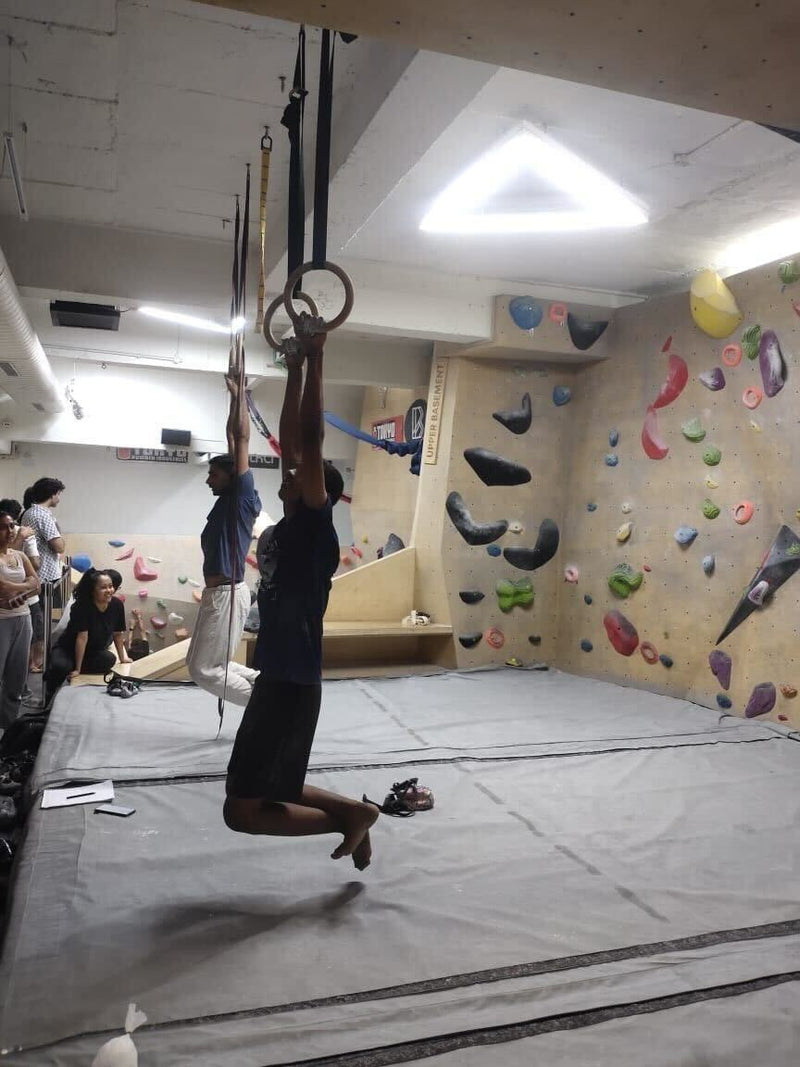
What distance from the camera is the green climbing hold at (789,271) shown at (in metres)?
4.34

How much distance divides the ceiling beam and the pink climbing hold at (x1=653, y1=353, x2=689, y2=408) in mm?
3488

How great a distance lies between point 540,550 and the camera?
243 inches

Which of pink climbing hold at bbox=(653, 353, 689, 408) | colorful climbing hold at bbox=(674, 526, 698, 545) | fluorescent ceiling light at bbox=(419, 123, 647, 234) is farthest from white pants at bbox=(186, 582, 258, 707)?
pink climbing hold at bbox=(653, 353, 689, 408)

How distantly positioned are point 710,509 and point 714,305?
46.8 inches

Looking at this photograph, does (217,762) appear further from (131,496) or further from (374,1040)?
(131,496)

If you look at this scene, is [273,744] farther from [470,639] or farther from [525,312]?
[525,312]

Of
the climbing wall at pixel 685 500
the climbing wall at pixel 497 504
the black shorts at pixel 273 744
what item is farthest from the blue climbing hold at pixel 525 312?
the black shorts at pixel 273 744

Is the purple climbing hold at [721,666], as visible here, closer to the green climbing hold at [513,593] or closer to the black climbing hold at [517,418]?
the green climbing hold at [513,593]

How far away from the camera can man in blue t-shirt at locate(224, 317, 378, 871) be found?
85.7 inches

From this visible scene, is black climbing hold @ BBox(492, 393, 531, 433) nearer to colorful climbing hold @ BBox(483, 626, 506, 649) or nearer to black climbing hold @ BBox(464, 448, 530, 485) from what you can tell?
black climbing hold @ BBox(464, 448, 530, 485)

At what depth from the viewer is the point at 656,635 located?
206 inches

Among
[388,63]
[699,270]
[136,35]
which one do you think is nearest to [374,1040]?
[388,63]

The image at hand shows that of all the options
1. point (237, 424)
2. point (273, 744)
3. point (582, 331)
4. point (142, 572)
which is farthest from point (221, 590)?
point (142, 572)

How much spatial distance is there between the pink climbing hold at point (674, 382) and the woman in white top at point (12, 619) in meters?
3.99
